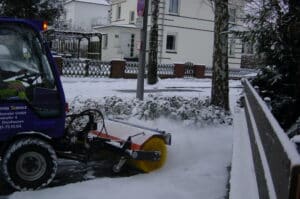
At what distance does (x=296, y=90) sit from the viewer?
9.01m

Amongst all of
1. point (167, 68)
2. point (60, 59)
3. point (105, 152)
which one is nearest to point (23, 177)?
point (105, 152)

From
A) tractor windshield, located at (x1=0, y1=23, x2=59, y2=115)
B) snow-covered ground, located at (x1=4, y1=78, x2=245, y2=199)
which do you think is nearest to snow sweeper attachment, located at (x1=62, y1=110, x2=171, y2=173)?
snow-covered ground, located at (x1=4, y1=78, x2=245, y2=199)

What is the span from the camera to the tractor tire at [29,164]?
5.72 meters

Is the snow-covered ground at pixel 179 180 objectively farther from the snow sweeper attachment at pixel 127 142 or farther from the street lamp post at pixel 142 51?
the street lamp post at pixel 142 51

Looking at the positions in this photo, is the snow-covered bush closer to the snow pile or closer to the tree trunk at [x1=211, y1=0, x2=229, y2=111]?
the snow pile

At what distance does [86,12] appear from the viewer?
64.1 m

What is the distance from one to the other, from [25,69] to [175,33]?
32.8 metres

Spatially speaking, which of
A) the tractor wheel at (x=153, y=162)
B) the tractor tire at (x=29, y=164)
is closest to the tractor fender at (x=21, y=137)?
the tractor tire at (x=29, y=164)

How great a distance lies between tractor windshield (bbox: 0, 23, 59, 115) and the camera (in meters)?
5.80

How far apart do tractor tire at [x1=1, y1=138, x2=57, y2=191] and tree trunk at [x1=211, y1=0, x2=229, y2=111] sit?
6594 mm

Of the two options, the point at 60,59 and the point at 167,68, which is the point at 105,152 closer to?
the point at 60,59

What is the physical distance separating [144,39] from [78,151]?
594cm

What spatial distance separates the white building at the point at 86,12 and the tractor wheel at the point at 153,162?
5548cm

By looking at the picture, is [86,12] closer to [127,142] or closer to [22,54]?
[127,142]
